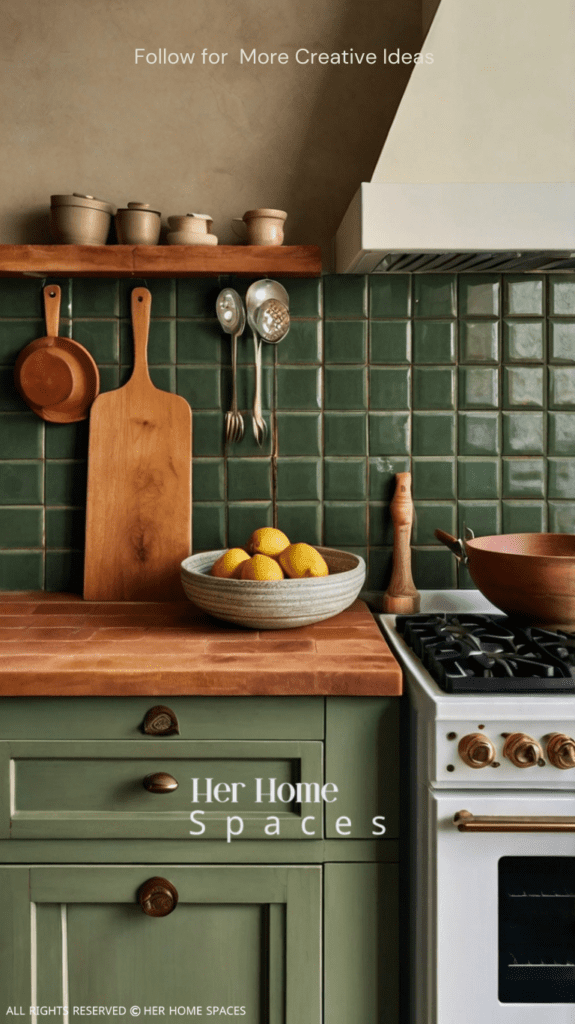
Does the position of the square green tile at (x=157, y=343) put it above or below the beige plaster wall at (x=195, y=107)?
below

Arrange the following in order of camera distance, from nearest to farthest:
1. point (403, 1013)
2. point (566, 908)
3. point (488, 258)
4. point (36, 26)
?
1. point (566, 908)
2. point (403, 1013)
3. point (488, 258)
4. point (36, 26)

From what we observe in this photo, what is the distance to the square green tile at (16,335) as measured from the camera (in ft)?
5.80

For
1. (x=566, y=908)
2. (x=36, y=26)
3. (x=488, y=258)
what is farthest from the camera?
(x=36, y=26)

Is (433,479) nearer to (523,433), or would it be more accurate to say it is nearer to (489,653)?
(523,433)

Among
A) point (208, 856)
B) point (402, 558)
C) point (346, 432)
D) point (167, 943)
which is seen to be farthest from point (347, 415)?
point (167, 943)

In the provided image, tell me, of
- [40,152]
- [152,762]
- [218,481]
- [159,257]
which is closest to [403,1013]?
[152,762]

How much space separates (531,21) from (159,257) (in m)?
0.83

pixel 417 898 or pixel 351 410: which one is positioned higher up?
pixel 351 410

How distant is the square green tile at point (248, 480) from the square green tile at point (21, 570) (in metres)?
0.48

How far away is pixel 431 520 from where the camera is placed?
5.88 ft

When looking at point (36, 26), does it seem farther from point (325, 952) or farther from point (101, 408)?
point (325, 952)

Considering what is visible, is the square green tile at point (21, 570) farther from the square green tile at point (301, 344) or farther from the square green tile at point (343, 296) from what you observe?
the square green tile at point (343, 296)

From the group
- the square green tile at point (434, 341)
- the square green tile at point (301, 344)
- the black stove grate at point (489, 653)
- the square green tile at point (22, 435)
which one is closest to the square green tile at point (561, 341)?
the square green tile at point (434, 341)

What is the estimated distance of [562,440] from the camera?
1783 mm
